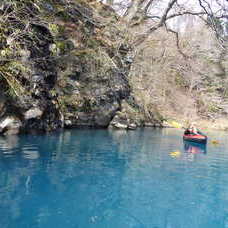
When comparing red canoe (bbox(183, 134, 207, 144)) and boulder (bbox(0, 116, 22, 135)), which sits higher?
boulder (bbox(0, 116, 22, 135))

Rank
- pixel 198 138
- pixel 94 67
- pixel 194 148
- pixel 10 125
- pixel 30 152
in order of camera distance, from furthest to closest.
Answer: pixel 198 138 < pixel 94 67 < pixel 194 148 < pixel 10 125 < pixel 30 152

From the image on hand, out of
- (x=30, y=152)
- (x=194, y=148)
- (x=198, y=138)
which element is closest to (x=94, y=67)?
(x=194, y=148)

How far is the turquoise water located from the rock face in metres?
2.84

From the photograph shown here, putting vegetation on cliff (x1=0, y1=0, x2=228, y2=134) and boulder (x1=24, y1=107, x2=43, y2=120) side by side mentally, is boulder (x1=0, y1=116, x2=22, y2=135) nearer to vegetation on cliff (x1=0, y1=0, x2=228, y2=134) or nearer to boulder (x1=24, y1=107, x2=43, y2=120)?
vegetation on cliff (x1=0, y1=0, x2=228, y2=134)

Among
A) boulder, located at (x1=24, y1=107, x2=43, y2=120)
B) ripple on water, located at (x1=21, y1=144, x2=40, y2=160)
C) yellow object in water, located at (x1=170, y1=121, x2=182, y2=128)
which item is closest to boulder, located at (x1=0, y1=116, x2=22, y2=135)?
boulder, located at (x1=24, y1=107, x2=43, y2=120)

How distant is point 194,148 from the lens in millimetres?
18750

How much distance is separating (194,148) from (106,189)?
1128cm

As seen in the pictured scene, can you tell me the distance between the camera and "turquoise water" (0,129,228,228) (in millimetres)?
6500

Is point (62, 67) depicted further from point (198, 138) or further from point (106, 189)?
point (106, 189)

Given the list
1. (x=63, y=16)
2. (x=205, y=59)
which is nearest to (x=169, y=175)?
(x=63, y=16)

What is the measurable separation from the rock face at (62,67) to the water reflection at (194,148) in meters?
5.62

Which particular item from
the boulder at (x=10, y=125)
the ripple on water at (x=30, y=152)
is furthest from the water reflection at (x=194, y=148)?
the boulder at (x=10, y=125)

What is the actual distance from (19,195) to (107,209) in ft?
7.00

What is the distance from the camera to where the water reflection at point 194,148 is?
57.7ft
